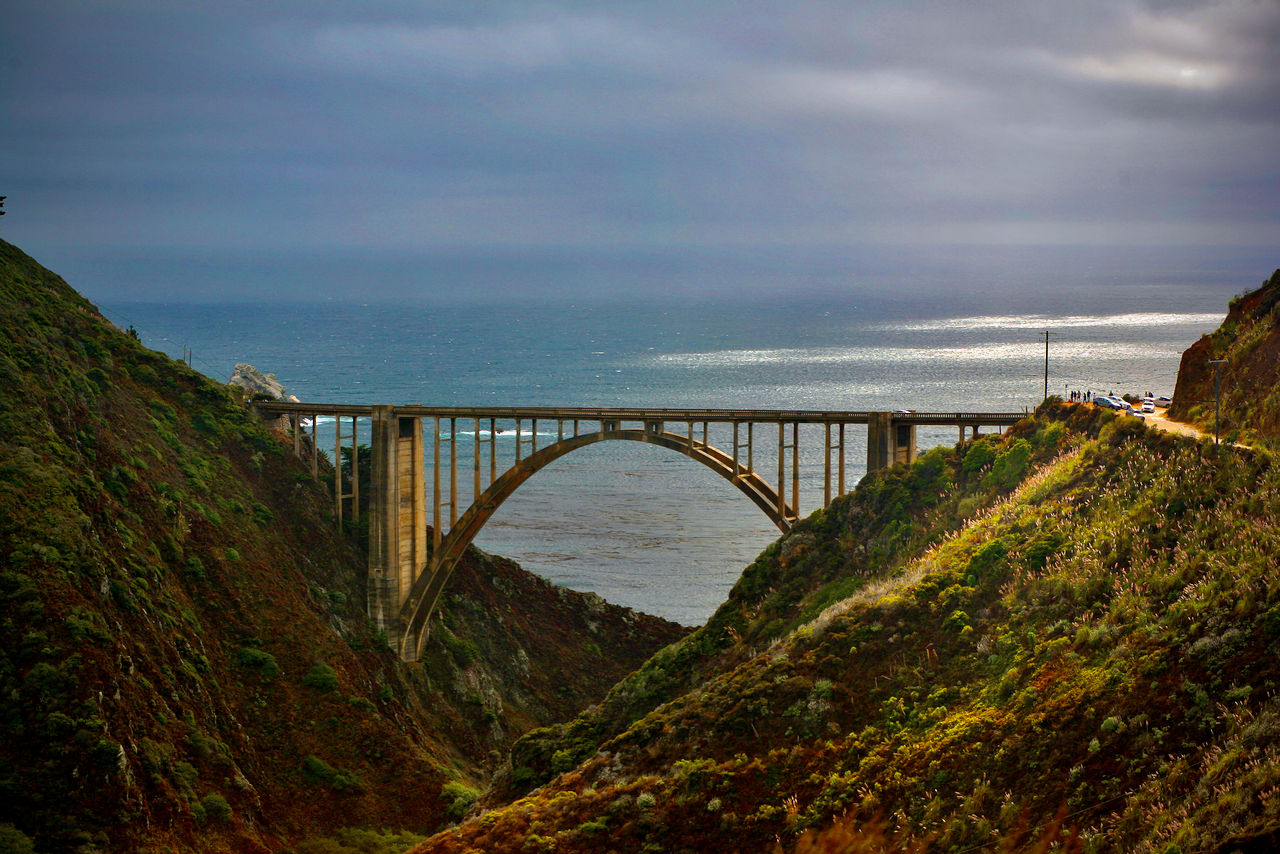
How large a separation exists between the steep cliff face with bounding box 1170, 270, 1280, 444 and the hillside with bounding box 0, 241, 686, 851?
2757 cm

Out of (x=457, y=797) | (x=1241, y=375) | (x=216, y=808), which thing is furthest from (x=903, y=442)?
(x=216, y=808)

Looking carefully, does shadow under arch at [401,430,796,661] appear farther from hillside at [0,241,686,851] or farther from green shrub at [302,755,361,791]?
green shrub at [302,755,361,791]

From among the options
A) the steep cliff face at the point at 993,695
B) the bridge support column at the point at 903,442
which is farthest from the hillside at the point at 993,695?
the bridge support column at the point at 903,442

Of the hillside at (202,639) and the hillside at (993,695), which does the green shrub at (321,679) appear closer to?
the hillside at (202,639)

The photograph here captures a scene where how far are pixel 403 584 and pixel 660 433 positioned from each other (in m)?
15.2

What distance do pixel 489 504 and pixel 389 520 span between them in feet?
16.7

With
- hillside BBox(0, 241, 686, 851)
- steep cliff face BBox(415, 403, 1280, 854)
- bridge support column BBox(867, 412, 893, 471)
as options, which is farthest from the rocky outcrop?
steep cliff face BBox(415, 403, 1280, 854)

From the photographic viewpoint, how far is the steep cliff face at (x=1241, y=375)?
97.0 feet

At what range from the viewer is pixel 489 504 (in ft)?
175

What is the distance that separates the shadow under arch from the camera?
4781 centimetres

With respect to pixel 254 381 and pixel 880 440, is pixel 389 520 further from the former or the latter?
pixel 254 381

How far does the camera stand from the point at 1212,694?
19.8m

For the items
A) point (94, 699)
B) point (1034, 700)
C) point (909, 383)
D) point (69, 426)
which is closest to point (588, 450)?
point (909, 383)

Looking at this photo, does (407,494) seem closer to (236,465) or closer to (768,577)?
(236,465)
